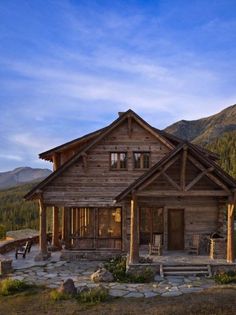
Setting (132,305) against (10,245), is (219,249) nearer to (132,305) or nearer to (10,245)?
(132,305)

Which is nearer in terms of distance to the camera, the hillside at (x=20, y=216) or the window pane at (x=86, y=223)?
the window pane at (x=86, y=223)

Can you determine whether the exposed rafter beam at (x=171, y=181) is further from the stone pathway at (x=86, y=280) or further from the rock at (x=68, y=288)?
the rock at (x=68, y=288)

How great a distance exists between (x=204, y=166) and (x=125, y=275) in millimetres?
6189

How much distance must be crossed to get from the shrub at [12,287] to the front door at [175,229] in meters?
9.36

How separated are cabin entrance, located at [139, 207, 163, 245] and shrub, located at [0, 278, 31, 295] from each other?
8.57 meters

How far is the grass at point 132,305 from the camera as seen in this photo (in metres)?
12.7

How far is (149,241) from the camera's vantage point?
2278cm

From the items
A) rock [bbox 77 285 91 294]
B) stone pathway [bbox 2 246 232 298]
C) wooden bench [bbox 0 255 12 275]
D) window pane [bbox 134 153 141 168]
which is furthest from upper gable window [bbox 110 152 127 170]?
rock [bbox 77 285 91 294]

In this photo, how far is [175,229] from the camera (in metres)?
22.7

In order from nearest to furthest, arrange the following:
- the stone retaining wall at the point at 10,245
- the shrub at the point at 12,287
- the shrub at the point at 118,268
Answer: the shrub at the point at 12,287 < the shrub at the point at 118,268 < the stone retaining wall at the point at 10,245

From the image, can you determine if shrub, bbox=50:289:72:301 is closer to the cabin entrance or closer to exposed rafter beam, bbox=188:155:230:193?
exposed rafter beam, bbox=188:155:230:193

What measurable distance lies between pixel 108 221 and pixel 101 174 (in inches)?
107

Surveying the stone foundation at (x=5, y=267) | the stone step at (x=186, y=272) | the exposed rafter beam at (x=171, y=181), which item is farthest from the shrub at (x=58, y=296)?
the exposed rafter beam at (x=171, y=181)

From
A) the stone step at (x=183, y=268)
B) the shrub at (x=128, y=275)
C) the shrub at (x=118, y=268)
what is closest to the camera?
the shrub at (x=128, y=275)
